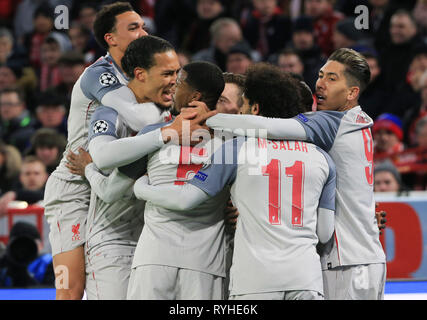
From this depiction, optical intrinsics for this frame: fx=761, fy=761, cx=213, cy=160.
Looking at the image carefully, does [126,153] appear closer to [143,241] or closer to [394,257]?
[143,241]

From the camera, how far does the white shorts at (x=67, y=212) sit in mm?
4289

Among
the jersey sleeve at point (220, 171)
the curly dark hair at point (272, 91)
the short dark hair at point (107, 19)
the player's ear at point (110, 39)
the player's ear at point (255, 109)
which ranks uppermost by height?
the short dark hair at point (107, 19)

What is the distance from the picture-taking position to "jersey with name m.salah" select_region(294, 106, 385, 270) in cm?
385

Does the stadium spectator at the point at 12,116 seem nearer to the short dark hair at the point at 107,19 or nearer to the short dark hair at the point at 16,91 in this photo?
the short dark hair at the point at 16,91

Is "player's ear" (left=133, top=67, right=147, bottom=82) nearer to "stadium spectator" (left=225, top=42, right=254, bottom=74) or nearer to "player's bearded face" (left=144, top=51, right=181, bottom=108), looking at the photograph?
"player's bearded face" (left=144, top=51, right=181, bottom=108)

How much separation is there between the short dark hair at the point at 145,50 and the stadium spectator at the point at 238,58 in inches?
186

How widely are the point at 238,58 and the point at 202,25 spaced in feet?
4.63

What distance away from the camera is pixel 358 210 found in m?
3.87

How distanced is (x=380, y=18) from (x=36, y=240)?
4816 millimetres

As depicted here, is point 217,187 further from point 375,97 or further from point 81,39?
point 81,39

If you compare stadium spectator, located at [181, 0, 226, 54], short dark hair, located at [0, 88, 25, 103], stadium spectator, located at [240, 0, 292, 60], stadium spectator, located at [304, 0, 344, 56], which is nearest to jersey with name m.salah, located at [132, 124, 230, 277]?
stadium spectator, located at [304, 0, 344, 56]

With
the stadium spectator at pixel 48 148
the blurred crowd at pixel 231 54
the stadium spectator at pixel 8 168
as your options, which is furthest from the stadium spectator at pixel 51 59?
the stadium spectator at pixel 48 148

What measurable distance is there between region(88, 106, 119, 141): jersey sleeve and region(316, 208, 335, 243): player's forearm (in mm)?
1114

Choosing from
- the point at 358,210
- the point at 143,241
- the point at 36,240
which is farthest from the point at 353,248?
the point at 36,240
